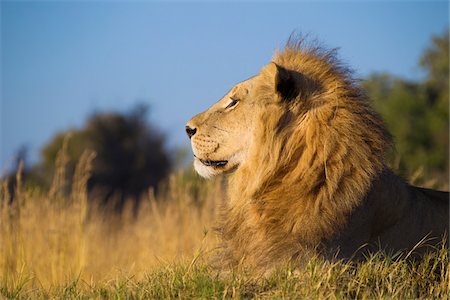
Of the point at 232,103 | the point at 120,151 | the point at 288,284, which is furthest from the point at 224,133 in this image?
the point at 120,151

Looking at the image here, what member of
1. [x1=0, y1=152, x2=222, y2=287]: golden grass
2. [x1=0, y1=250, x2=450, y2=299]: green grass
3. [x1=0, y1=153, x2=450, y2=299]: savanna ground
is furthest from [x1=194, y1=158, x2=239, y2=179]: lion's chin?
[x1=0, y1=152, x2=222, y2=287]: golden grass

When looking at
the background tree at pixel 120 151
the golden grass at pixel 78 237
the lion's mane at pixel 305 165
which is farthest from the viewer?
the background tree at pixel 120 151

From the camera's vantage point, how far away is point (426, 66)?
2972cm

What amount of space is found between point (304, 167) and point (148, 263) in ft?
10.5

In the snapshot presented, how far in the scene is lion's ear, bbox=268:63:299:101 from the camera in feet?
15.0

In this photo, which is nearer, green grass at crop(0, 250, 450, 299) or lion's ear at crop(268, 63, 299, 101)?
green grass at crop(0, 250, 450, 299)

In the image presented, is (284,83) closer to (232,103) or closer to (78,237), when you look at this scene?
(232,103)

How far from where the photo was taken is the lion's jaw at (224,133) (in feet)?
15.6

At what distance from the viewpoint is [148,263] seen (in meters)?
7.27

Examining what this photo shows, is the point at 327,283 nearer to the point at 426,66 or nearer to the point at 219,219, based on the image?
the point at 219,219

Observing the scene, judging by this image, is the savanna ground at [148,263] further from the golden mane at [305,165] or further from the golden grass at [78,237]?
the golden mane at [305,165]

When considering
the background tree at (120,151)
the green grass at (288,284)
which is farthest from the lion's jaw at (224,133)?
the background tree at (120,151)

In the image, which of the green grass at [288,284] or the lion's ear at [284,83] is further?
the lion's ear at [284,83]

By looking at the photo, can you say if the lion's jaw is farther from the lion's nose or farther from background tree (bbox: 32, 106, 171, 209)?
background tree (bbox: 32, 106, 171, 209)
